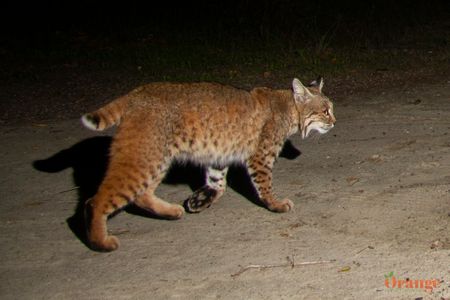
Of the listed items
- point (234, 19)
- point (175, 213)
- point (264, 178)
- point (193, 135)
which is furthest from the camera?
point (234, 19)

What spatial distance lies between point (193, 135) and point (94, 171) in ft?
5.39

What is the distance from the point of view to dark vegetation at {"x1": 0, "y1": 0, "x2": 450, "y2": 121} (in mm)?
10273

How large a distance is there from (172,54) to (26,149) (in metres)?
5.21

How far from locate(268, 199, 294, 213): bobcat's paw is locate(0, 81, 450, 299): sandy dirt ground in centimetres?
6

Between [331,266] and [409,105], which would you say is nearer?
[331,266]

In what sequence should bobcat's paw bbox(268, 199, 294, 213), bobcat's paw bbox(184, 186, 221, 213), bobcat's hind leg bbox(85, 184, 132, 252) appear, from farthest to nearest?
bobcat's paw bbox(184, 186, 221, 213) < bobcat's paw bbox(268, 199, 294, 213) < bobcat's hind leg bbox(85, 184, 132, 252)

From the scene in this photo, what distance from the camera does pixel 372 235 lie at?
459cm

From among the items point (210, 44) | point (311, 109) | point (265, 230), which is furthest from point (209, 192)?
point (210, 44)

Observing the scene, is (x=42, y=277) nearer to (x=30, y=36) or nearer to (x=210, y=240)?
(x=210, y=240)

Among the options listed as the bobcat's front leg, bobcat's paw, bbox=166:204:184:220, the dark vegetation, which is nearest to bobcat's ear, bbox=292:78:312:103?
the bobcat's front leg

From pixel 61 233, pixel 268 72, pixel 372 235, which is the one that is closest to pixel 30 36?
pixel 268 72

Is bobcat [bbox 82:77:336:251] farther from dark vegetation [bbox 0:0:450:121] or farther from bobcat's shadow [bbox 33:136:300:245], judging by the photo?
dark vegetation [bbox 0:0:450:121]

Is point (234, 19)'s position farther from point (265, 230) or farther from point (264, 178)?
point (265, 230)

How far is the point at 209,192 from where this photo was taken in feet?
18.0
